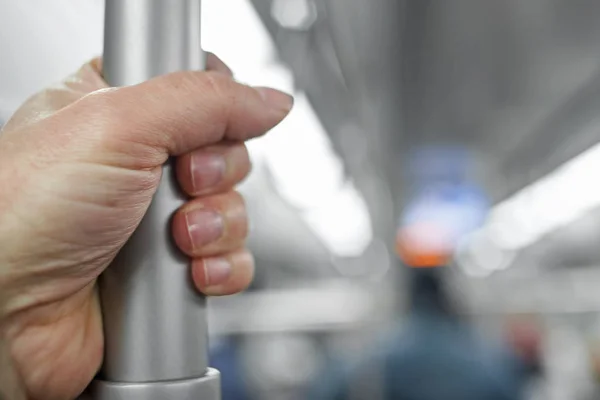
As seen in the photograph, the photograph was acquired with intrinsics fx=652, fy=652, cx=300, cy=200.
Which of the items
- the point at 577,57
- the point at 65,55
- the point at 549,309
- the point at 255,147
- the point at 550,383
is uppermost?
the point at 577,57

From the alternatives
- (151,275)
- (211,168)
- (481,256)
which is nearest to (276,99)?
(211,168)

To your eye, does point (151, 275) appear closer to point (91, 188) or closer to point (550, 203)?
point (91, 188)

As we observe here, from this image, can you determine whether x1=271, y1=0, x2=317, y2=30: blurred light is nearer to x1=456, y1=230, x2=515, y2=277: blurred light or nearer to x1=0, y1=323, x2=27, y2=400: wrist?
x1=0, y1=323, x2=27, y2=400: wrist

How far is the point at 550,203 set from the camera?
4844 millimetres

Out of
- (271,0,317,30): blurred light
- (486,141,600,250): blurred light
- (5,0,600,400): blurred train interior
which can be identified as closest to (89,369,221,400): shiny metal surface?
(5,0,600,400): blurred train interior

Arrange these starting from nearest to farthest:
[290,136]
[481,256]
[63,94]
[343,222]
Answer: [63,94] < [290,136] < [343,222] < [481,256]

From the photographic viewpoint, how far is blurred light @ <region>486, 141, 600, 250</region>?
385 centimetres

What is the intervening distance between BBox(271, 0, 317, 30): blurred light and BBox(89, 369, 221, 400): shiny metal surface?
0.92m

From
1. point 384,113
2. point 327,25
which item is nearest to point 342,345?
point 384,113

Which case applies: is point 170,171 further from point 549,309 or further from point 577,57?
point 549,309

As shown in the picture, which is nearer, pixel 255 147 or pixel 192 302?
pixel 192 302

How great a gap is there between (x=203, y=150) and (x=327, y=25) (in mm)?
1132

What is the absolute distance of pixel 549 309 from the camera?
464 cm

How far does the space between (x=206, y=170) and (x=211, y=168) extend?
0.04 feet
